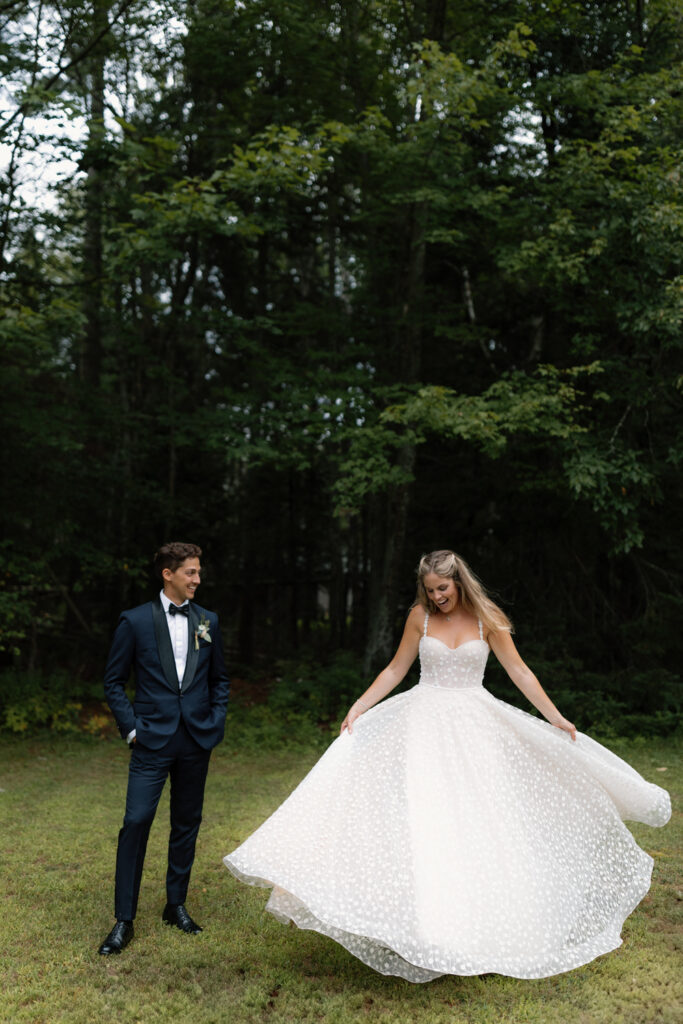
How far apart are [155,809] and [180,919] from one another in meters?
0.79

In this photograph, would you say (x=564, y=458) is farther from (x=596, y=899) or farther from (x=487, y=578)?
(x=596, y=899)

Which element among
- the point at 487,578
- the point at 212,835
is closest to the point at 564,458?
the point at 487,578

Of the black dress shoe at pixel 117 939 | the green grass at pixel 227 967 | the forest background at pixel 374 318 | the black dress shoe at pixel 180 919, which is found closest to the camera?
the green grass at pixel 227 967

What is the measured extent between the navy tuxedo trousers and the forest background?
573cm

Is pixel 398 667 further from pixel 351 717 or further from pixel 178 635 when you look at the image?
pixel 178 635

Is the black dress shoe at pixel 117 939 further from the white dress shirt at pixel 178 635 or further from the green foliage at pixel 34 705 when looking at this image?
the green foliage at pixel 34 705

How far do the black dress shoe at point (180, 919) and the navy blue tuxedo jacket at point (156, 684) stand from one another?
0.94 m

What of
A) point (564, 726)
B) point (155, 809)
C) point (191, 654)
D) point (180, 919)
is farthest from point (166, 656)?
point (564, 726)

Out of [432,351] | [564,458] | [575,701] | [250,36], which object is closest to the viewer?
[564,458]

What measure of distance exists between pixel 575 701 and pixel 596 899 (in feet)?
23.6

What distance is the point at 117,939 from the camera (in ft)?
14.4

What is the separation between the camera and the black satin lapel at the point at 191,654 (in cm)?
459

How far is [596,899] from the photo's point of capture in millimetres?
4219

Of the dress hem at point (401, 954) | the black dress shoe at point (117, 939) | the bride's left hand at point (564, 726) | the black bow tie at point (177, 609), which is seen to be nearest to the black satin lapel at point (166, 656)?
the black bow tie at point (177, 609)
